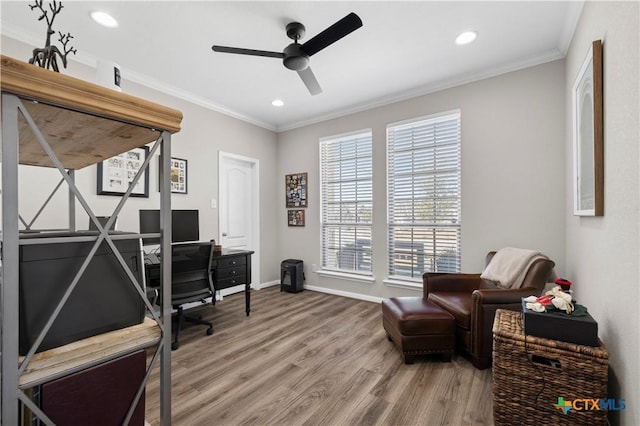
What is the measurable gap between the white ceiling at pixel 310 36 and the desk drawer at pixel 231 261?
6.89ft

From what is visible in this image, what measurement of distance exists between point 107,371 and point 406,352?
2.17m

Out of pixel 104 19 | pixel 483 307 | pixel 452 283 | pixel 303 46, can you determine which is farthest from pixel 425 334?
pixel 104 19

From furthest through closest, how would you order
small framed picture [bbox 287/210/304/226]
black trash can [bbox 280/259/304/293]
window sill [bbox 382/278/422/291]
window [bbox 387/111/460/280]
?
small framed picture [bbox 287/210/304/226], black trash can [bbox 280/259/304/293], window sill [bbox 382/278/422/291], window [bbox 387/111/460/280]

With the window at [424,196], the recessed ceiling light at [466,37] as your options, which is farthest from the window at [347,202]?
the recessed ceiling light at [466,37]

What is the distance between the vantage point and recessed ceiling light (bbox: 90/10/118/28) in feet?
7.23

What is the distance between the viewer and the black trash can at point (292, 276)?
4449 mm

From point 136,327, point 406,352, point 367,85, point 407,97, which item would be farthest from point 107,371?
point 407,97

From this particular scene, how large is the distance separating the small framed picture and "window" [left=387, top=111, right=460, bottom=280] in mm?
1556

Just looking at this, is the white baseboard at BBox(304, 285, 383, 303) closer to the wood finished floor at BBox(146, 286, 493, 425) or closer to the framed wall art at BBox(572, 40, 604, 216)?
the wood finished floor at BBox(146, 286, 493, 425)

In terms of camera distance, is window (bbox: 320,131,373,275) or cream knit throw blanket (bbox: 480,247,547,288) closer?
cream knit throw blanket (bbox: 480,247,547,288)

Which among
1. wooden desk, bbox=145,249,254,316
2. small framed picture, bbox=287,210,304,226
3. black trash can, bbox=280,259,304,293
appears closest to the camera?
wooden desk, bbox=145,249,254,316

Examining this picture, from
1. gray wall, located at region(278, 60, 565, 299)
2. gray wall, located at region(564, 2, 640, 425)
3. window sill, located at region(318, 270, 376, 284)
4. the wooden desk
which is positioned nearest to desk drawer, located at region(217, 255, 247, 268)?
the wooden desk

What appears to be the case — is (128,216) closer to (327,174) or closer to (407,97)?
(327,174)

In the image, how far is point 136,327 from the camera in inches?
29.0
